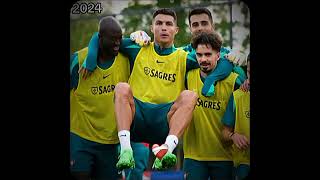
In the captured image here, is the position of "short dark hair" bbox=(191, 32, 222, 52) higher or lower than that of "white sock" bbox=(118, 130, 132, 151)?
higher

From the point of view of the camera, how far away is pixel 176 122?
15.9 feet

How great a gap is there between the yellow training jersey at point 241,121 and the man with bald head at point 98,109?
0.68 meters

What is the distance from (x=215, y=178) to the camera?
4.92 meters

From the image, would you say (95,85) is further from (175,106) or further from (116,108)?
(175,106)

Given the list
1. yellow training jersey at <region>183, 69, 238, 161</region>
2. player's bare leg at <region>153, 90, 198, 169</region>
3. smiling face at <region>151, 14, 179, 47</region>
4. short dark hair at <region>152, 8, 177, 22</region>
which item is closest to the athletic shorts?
player's bare leg at <region>153, 90, 198, 169</region>

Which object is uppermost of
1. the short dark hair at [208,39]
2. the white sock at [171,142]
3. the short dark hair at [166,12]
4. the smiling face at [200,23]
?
the short dark hair at [166,12]

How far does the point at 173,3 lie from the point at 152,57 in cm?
34

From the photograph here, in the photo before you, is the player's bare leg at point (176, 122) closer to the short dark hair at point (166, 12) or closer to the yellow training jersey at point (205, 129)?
the yellow training jersey at point (205, 129)

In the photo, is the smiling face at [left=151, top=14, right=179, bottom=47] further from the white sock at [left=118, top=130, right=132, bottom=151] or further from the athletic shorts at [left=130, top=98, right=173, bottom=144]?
the white sock at [left=118, top=130, right=132, bottom=151]

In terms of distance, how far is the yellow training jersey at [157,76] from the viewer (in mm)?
4875

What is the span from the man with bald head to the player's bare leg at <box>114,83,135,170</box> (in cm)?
4

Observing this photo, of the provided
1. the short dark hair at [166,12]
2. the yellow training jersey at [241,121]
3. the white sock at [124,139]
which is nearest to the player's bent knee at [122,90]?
the white sock at [124,139]

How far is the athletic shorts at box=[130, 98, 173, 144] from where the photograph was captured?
16.0 feet

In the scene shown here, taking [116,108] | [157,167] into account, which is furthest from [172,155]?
[116,108]
